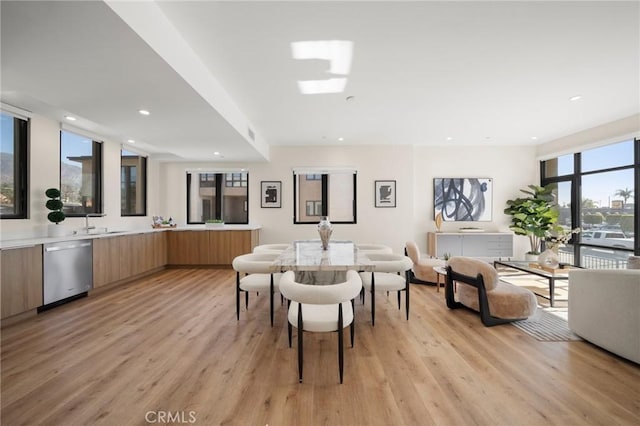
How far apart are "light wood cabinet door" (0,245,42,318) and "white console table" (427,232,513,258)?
6.80 m

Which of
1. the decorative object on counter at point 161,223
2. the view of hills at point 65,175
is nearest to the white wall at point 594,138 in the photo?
the decorative object on counter at point 161,223

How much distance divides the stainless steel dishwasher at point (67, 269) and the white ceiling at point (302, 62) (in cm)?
179

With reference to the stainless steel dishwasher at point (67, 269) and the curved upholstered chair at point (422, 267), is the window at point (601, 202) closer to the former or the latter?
the curved upholstered chair at point (422, 267)

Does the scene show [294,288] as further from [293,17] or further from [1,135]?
[1,135]

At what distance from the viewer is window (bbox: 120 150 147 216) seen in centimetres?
558

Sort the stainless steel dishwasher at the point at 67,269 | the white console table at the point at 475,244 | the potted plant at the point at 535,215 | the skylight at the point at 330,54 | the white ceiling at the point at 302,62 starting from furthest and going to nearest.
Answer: the white console table at the point at 475,244, the potted plant at the point at 535,215, the stainless steel dishwasher at the point at 67,269, the skylight at the point at 330,54, the white ceiling at the point at 302,62

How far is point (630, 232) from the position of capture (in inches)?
182

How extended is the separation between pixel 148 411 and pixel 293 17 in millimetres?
3002

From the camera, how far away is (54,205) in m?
3.65

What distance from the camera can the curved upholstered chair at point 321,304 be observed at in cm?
179

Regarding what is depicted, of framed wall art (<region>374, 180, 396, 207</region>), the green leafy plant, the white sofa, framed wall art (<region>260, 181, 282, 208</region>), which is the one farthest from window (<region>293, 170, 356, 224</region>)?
the white sofa

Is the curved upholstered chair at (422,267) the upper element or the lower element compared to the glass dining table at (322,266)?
lower

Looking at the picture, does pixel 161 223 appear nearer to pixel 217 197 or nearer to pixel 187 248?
pixel 187 248

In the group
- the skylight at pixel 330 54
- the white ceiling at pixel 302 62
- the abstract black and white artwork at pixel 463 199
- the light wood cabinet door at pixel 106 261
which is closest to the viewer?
the white ceiling at pixel 302 62
